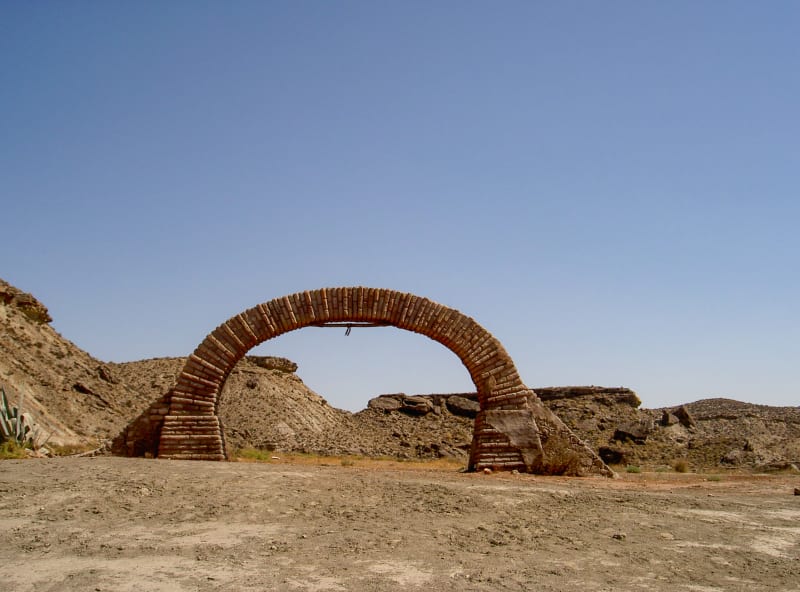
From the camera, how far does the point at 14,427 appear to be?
34.9ft

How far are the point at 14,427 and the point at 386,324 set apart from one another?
233 inches

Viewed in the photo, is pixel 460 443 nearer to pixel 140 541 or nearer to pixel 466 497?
pixel 466 497

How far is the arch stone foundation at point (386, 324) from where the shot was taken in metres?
10.1

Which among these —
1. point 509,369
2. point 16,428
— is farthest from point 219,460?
point 509,369

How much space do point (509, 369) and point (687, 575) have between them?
5.87 meters

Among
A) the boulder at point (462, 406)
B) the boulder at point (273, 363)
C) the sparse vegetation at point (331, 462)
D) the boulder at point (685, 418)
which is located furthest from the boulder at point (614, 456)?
the boulder at point (273, 363)

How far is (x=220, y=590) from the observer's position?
3938 mm

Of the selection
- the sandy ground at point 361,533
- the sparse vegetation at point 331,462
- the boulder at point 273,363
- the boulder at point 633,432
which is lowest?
the sandy ground at point 361,533

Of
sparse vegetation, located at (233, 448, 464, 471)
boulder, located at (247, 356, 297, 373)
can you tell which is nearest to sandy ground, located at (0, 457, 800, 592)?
sparse vegetation, located at (233, 448, 464, 471)

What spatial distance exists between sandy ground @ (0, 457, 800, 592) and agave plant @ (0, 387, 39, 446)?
2.50m

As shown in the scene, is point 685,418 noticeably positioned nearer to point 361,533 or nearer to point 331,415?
point 331,415

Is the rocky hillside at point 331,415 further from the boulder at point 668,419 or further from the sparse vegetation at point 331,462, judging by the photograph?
the sparse vegetation at point 331,462

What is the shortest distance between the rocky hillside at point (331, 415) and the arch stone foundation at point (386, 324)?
6.75 m

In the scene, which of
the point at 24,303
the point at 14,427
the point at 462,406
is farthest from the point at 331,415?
the point at 14,427
